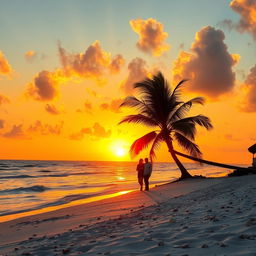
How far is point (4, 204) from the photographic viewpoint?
56.4 feet

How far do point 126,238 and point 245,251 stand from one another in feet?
6.91

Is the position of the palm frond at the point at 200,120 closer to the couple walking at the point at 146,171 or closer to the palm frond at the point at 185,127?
the palm frond at the point at 185,127

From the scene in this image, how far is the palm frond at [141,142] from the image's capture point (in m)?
22.6

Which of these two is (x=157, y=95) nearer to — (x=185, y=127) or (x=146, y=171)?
(x=185, y=127)

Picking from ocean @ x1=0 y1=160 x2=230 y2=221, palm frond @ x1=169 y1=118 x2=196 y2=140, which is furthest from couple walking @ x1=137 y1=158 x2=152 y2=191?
palm frond @ x1=169 y1=118 x2=196 y2=140

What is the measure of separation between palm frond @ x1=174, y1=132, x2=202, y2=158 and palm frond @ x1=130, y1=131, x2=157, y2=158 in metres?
1.73

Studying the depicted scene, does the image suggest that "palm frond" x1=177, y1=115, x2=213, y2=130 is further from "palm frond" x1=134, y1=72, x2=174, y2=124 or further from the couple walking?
the couple walking

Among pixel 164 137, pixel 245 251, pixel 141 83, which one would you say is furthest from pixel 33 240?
→ pixel 141 83

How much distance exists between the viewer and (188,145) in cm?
2214

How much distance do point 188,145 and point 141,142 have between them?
3390mm

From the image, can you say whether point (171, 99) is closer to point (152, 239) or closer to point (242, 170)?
point (242, 170)

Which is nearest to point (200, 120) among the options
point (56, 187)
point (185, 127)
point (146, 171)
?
point (185, 127)

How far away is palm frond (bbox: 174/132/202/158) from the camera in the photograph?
72.1 feet

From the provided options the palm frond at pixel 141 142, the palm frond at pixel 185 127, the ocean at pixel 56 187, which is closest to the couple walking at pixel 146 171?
the ocean at pixel 56 187
